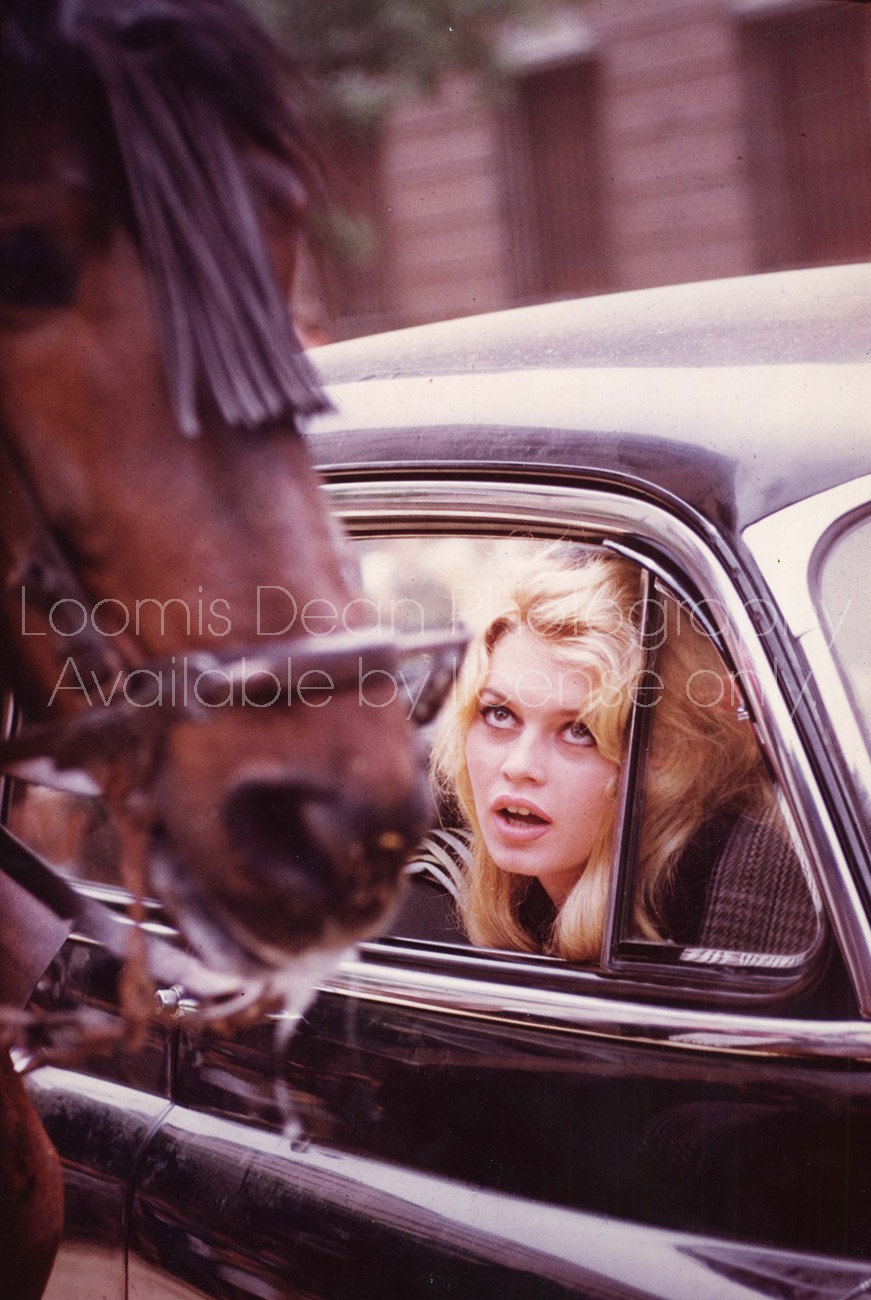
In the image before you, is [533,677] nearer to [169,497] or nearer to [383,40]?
[169,497]

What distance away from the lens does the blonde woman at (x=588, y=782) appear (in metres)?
1.39

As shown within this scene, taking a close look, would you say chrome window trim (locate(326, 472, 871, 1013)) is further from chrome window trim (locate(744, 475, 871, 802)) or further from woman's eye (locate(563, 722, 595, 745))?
woman's eye (locate(563, 722, 595, 745))

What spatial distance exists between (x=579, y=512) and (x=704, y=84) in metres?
0.71

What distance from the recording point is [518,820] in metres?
1.58

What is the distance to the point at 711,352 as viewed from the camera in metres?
1.53

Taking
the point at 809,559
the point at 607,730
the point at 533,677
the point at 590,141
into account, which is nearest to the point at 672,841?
the point at 607,730

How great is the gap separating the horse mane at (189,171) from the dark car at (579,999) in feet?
1.08

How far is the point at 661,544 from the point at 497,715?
0.33m

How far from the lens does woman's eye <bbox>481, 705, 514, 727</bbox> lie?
62.1 inches

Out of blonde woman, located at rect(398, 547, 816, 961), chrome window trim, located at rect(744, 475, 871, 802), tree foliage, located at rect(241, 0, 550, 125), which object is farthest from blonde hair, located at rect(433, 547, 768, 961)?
tree foliage, located at rect(241, 0, 550, 125)

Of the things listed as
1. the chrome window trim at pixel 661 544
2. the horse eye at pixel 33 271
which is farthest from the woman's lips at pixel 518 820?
the horse eye at pixel 33 271

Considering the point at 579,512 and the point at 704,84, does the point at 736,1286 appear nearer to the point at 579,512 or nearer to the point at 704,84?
the point at 579,512

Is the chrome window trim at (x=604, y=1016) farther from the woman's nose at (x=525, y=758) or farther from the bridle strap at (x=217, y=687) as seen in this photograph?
the bridle strap at (x=217, y=687)

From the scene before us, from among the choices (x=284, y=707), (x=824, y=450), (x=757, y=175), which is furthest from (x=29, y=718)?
(x=757, y=175)
